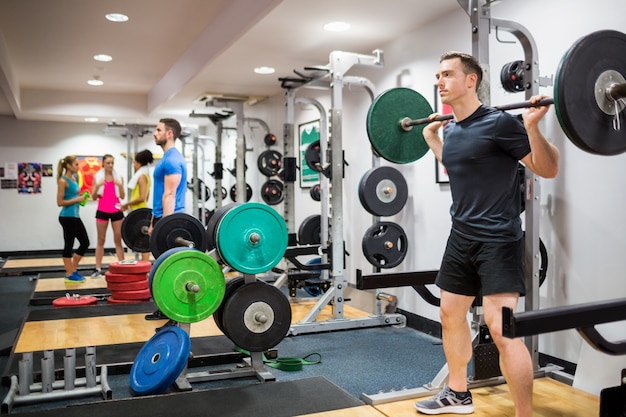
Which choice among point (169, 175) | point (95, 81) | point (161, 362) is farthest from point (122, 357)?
point (95, 81)

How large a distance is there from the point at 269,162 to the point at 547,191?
3.81m

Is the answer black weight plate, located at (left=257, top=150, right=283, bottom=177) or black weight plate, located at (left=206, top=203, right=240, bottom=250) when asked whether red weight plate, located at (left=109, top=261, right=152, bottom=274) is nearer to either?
black weight plate, located at (left=257, top=150, right=283, bottom=177)

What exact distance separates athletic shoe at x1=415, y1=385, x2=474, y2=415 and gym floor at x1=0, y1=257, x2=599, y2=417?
6 centimetres

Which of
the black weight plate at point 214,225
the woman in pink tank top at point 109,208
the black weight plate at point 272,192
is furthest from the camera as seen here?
the black weight plate at point 272,192

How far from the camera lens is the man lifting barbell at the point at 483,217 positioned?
6.95 ft

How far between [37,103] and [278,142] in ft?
12.3

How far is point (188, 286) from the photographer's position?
108 inches

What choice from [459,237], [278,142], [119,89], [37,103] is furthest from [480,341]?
[37,103]

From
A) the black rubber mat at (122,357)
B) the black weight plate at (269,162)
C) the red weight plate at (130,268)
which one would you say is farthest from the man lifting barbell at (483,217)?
the black weight plate at (269,162)

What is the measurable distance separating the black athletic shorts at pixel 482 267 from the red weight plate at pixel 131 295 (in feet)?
11.5

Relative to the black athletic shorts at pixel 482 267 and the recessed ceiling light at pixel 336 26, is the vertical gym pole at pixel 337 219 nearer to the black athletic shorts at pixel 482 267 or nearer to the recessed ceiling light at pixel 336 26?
the recessed ceiling light at pixel 336 26

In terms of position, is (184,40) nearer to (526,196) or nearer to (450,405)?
(526,196)

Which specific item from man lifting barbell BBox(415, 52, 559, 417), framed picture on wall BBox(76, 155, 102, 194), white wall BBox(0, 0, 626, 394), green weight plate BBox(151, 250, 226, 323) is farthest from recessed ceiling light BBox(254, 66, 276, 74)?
framed picture on wall BBox(76, 155, 102, 194)

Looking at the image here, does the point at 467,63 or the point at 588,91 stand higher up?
the point at 467,63
